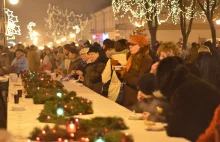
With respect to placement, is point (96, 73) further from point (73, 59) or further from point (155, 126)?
point (155, 126)

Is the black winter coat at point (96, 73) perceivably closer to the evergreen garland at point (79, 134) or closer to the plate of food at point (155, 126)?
the plate of food at point (155, 126)

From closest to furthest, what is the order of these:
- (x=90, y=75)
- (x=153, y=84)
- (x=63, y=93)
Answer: (x=153, y=84) → (x=63, y=93) → (x=90, y=75)

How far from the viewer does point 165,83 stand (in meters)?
5.52

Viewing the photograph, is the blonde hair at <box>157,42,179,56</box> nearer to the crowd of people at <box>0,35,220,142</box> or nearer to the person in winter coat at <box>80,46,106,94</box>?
the crowd of people at <box>0,35,220,142</box>

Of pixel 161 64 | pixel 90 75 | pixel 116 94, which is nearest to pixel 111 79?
pixel 116 94

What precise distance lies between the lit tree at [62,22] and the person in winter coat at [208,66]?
77.7 m

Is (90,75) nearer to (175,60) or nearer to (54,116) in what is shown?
(54,116)

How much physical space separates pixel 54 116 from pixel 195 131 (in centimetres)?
223

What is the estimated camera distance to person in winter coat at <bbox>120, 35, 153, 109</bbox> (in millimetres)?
9648

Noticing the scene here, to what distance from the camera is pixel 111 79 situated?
1036 centimetres

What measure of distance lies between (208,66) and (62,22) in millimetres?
84955

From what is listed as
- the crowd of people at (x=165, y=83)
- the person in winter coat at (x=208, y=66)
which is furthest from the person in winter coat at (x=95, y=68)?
the person in winter coat at (x=208, y=66)

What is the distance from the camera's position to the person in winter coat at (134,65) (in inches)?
380

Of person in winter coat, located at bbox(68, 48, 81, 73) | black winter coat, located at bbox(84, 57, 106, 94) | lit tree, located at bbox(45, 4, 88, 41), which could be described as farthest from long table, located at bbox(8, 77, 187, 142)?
lit tree, located at bbox(45, 4, 88, 41)
